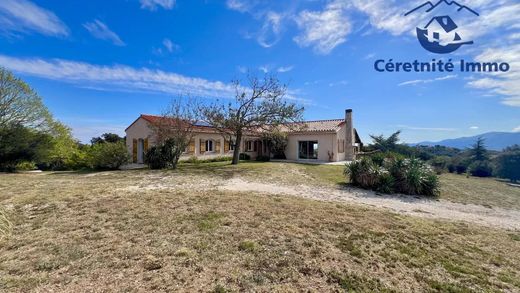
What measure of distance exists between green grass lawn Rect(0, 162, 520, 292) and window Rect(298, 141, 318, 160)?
17.4 metres

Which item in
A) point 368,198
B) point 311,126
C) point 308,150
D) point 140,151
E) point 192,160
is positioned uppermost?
point 311,126

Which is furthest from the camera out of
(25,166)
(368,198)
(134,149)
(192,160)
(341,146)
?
(341,146)

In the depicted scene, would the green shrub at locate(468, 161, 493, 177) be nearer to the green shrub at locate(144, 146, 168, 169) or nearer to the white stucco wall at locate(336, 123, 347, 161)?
the white stucco wall at locate(336, 123, 347, 161)

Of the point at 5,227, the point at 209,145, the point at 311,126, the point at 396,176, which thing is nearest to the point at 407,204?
the point at 396,176

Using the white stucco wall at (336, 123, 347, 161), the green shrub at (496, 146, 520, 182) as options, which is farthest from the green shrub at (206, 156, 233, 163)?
the green shrub at (496, 146, 520, 182)

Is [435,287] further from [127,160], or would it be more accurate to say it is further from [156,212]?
[127,160]

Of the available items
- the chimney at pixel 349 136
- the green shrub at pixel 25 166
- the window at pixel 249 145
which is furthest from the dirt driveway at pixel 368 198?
the chimney at pixel 349 136

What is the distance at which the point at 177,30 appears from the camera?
12953mm

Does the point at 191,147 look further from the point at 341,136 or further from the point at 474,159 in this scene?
the point at 474,159

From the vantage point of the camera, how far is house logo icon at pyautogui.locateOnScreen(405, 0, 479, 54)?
10523 millimetres

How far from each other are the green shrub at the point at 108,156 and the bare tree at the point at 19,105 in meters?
4.97

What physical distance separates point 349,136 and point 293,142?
20.4 feet

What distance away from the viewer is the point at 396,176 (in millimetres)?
11406
